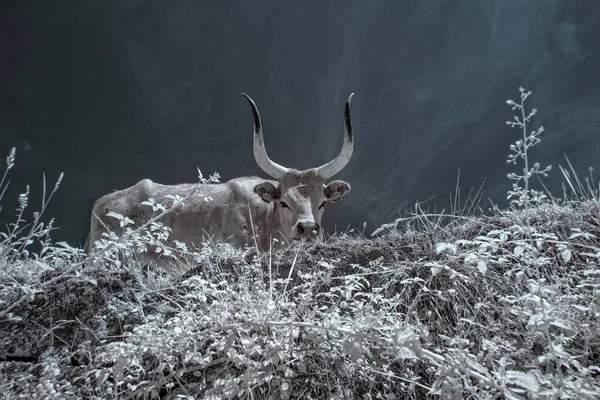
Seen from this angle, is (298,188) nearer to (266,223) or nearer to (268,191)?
(268,191)

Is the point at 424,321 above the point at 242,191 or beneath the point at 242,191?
beneath

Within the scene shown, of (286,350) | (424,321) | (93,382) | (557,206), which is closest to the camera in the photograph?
(286,350)

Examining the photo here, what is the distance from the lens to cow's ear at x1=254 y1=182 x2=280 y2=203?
220 inches

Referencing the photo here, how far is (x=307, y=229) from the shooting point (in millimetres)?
4656

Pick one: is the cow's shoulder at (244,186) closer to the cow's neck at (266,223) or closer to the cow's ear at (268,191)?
the cow's neck at (266,223)

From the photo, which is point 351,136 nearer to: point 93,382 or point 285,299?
point 285,299

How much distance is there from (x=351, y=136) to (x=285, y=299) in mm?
4101

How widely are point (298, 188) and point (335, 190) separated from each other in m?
0.71

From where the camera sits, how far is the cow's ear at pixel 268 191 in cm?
559

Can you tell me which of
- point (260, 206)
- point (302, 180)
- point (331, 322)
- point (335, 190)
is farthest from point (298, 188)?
point (331, 322)

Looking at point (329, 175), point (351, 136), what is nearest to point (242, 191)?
point (329, 175)

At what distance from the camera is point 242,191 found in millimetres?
6355

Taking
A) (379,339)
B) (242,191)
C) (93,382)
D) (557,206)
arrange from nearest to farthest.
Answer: (379,339) < (93,382) < (557,206) < (242,191)

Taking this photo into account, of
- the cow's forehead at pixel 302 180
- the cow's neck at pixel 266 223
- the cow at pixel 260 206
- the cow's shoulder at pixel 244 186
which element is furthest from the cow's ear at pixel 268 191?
the cow's shoulder at pixel 244 186
